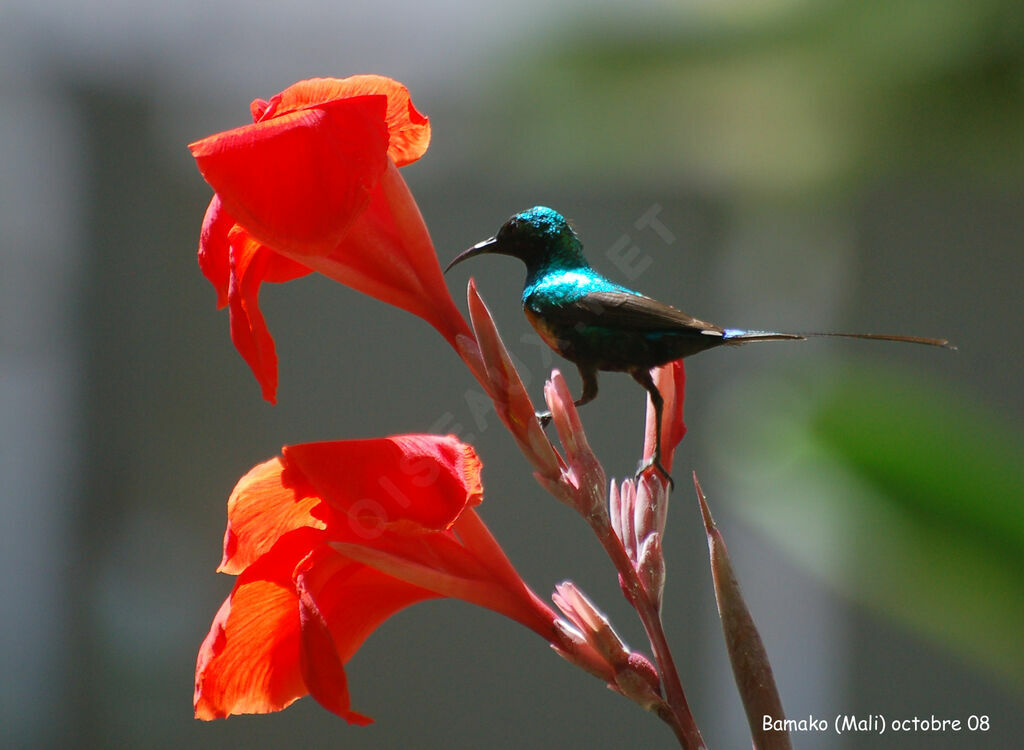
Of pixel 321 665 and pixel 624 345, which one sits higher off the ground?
pixel 624 345

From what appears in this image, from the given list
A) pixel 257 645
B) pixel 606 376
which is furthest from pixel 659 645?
pixel 606 376

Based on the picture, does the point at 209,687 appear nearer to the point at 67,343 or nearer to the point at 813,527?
the point at 813,527

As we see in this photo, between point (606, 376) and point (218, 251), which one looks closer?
point (218, 251)

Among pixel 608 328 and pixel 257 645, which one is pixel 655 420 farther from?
pixel 257 645

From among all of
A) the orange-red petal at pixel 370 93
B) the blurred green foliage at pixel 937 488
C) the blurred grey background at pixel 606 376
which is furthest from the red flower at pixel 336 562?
the blurred grey background at pixel 606 376

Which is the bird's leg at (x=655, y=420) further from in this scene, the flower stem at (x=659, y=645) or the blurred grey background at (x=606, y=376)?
the blurred grey background at (x=606, y=376)

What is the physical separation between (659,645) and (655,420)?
0.09m

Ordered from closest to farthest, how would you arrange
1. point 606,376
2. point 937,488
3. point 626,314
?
1. point 626,314
2. point 937,488
3. point 606,376

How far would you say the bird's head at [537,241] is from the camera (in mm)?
360

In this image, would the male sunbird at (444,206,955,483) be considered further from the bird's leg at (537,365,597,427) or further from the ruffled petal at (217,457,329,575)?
the ruffled petal at (217,457,329,575)

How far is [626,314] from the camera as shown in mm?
319

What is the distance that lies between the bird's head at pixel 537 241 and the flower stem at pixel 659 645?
10cm

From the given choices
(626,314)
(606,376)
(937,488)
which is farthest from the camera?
(606,376)

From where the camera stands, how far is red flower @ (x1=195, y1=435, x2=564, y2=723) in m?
0.35
